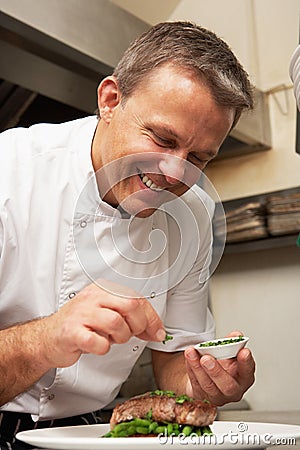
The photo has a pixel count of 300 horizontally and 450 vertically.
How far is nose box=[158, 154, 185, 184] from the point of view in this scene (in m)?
1.14

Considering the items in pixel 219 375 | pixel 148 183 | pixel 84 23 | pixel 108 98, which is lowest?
pixel 219 375

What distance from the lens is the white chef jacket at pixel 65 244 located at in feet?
3.95

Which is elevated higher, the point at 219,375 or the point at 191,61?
the point at 191,61

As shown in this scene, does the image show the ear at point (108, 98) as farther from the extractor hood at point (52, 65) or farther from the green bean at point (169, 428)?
the green bean at point (169, 428)

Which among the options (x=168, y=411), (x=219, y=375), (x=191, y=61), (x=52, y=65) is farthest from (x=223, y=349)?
(x=52, y=65)

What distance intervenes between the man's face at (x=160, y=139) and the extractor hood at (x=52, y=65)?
0.71 metres

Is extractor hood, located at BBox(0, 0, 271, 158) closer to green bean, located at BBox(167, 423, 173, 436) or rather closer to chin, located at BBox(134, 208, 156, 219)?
chin, located at BBox(134, 208, 156, 219)

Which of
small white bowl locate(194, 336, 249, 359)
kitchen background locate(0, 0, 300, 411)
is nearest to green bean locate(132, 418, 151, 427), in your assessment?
small white bowl locate(194, 336, 249, 359)

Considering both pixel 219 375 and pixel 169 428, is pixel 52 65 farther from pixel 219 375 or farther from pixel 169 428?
pixel 169 428

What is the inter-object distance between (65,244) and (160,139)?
1.05 ft

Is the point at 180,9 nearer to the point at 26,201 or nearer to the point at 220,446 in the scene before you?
the point at 26,201

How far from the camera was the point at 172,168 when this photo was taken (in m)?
1.15

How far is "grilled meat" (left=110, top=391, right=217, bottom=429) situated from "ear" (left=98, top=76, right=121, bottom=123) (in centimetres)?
69

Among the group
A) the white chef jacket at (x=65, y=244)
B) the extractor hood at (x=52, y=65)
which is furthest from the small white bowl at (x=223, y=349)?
the extractor hood at (x=52, y=65)
